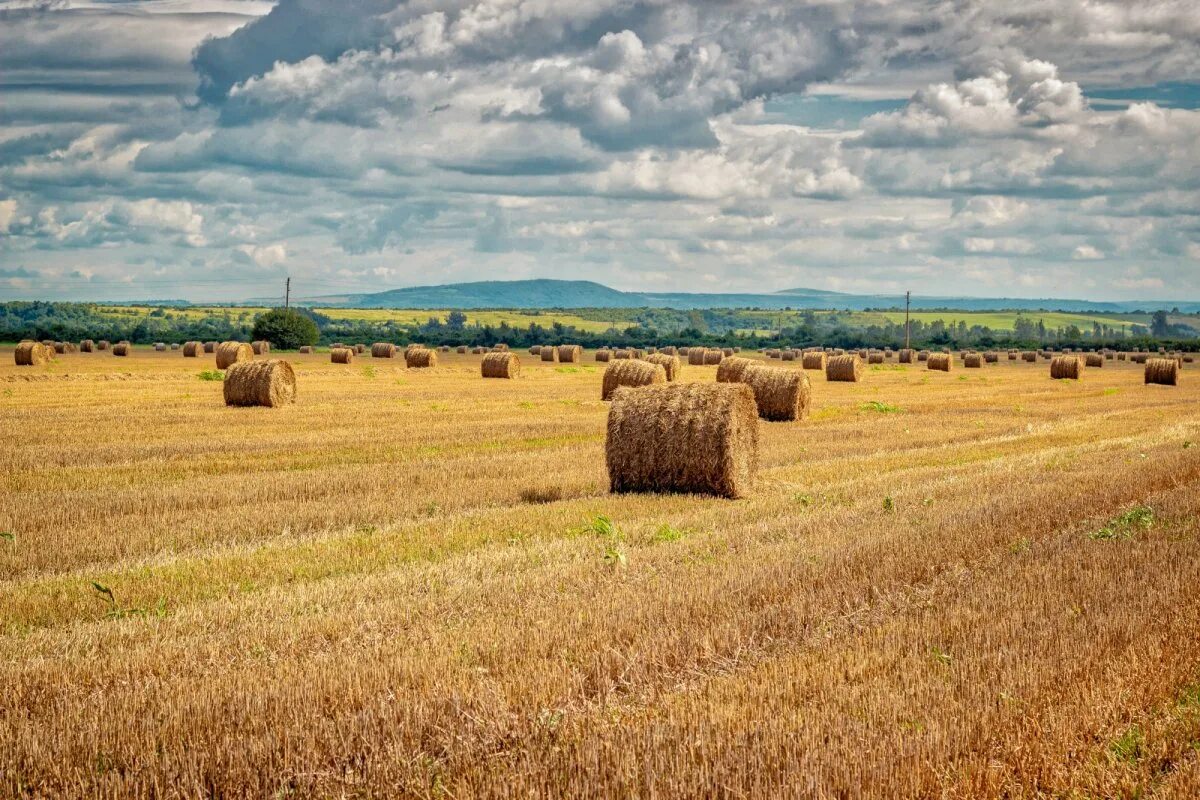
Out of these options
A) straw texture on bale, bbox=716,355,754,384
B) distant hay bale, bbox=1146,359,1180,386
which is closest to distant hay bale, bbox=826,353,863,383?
distant hay bale, bbox=1146,359,1180,386

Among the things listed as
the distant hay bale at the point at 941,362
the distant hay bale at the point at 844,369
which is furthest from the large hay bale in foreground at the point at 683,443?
the distant hay bale at the point at 941,362

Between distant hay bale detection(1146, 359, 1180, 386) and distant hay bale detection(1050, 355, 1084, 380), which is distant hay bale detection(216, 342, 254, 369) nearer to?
distant hay bale detection(1050, 355, 1084, 380)

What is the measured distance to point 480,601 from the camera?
991cm

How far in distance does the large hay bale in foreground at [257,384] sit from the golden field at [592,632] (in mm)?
13632

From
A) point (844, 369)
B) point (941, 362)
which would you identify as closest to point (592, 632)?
point (844, 369)

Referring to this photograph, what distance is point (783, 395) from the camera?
31078 millimetres

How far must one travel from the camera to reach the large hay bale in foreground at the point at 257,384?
33594mm

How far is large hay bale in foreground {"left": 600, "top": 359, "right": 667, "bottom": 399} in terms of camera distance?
3594cm

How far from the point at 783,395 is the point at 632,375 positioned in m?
6.49

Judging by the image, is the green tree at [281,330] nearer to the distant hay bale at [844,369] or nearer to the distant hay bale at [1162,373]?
the distant hay bale at [844,369]

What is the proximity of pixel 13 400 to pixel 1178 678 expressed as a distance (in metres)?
34.0

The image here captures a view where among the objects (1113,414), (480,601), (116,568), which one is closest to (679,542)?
(480,601)

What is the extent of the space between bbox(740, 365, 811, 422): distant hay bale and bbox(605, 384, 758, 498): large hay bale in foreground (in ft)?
40.5

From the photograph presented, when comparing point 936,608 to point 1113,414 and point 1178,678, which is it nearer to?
point 1178,678
